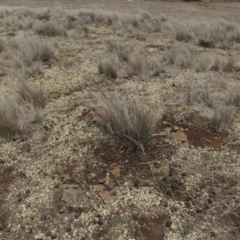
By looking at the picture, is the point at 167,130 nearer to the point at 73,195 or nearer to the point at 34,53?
the point at 73,195

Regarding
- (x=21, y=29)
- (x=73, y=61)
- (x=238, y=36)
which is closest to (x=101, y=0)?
(x=21, y=29)

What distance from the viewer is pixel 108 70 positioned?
5590 mm

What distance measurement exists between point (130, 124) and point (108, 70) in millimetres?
2565

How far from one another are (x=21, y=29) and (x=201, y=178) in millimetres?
9492

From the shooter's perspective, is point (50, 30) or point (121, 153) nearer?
point (121, 153)

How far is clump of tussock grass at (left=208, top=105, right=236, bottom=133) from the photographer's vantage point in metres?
3.60

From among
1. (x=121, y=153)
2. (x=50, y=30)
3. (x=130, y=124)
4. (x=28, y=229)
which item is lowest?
(x=28, y=229)

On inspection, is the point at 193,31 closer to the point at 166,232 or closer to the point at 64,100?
the point at 64,100

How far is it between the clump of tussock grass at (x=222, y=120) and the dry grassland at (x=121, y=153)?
1 cm

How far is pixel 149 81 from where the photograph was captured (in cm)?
530

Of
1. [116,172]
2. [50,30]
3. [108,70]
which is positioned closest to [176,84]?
[108,70]

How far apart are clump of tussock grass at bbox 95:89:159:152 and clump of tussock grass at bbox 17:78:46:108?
1.25 meters

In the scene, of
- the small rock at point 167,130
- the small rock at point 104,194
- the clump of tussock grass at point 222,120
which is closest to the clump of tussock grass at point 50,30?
the small rock at point 167,130

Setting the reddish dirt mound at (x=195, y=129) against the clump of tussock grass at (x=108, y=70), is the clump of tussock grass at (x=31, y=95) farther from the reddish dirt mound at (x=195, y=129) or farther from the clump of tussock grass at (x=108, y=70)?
the reddish dirt mound at (x=195, y=129)
